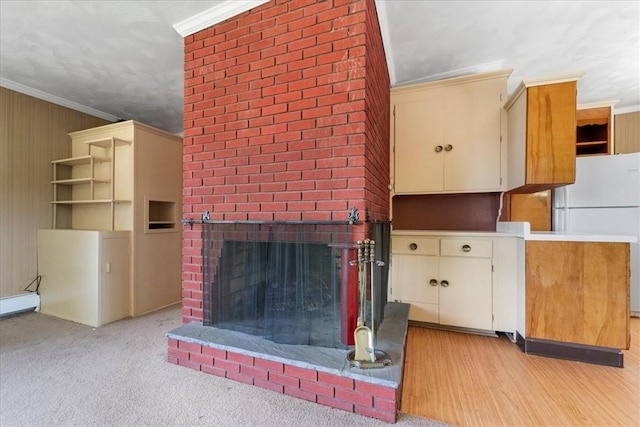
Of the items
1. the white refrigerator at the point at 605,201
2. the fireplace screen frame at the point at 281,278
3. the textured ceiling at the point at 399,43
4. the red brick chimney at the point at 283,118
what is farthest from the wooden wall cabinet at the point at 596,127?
the fireplace screen frame at the point at 281,278

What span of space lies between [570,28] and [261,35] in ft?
7.87

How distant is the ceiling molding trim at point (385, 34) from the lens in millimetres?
1876

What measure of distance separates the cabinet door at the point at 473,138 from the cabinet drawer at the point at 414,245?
2.00ft

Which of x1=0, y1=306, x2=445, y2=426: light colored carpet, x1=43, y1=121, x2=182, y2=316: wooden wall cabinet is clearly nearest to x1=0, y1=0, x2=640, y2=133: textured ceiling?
x1=43, y1=121, x2=182, y2=316: wooden wall cabinet

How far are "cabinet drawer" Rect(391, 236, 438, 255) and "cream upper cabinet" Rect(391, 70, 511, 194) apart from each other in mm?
535

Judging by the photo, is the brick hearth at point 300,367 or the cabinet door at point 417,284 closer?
the brick hearth at point 300,367

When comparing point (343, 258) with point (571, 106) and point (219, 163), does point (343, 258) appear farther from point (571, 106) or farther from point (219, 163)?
point (571, 106)

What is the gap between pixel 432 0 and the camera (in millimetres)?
1820

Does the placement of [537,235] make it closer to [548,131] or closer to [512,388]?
[548,131]

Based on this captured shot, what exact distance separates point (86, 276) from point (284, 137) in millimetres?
2551

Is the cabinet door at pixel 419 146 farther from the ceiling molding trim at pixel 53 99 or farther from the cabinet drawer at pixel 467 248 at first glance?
the ceiling molding trim at pixel 53 99

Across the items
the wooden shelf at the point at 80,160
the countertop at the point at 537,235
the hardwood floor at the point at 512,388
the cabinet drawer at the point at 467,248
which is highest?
the wooden shelf at the point at 80,160

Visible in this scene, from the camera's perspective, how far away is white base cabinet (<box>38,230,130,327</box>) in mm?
2602

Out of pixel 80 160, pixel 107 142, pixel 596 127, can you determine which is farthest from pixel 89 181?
pixel 596 127
